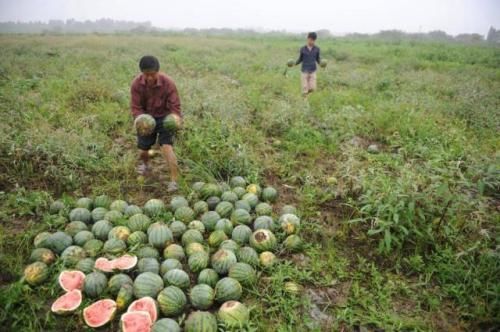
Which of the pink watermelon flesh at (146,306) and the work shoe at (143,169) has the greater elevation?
the work shoe at (143,169)

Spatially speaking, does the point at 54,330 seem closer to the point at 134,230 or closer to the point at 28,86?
the point at 134,230

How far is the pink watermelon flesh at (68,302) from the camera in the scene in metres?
2.71

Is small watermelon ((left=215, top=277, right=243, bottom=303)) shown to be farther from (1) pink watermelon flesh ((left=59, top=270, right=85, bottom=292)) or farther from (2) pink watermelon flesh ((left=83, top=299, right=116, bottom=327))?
(1) pink watermelon flesh ((left=59, top=270, right=85, bottom=292))

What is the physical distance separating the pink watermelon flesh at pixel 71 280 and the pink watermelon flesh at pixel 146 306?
58cm

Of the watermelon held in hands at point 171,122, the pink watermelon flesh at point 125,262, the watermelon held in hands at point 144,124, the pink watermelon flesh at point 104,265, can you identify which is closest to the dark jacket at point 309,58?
the watermelon held in hands at point 171,122

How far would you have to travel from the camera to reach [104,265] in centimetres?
301

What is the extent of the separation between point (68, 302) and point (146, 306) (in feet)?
2.28

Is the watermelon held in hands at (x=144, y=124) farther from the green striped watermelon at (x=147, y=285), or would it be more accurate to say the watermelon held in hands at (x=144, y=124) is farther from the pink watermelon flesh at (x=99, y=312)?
the pink watermelon flesh at (x=99, y=312)

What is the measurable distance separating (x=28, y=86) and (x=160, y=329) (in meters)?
9.16

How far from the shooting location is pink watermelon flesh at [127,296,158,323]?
2.63m

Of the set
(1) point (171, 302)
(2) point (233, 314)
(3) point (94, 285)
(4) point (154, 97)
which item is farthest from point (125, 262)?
(4) point (154, 97)

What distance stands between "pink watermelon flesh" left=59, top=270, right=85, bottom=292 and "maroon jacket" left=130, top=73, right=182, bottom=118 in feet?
8.11

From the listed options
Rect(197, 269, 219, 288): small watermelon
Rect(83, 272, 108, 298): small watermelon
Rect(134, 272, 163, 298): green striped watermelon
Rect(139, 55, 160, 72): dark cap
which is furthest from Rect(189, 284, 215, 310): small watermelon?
Rect(139, 55, 160, 72): dark cap

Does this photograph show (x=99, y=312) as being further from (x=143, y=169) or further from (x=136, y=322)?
(x=143, y=169)
